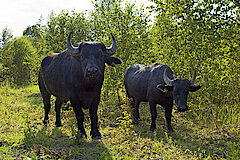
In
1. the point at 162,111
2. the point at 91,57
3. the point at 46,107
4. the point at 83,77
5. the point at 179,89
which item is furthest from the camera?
the point at 162,111

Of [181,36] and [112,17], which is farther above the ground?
[112,17]

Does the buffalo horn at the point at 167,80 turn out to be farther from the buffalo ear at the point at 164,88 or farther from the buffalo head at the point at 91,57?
the buffalo head at the point at 91,57

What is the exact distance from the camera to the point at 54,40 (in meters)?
13.3

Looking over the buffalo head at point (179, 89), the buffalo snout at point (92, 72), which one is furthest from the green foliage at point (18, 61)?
the buffalo snout at point (92, 72)

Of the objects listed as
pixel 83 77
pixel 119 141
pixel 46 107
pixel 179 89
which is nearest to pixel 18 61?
Answer: pixel 46 107

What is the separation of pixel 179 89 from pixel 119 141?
81.6 inches

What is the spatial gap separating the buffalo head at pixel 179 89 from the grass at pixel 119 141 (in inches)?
34.5

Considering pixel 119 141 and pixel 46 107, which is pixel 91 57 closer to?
pixel 119 141

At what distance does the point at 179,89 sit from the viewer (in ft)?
20.4

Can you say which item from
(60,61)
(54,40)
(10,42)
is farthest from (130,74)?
→ (10,42)

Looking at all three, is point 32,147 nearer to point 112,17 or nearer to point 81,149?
point 81,149

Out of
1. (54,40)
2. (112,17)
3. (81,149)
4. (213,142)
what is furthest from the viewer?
(54,40)

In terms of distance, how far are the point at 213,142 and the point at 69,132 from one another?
3.71m

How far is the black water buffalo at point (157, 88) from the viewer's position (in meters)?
6.23
